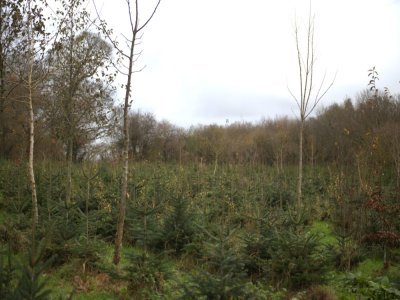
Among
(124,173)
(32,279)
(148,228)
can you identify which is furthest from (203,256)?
(32,279)

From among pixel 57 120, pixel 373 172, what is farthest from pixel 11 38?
pixel 373 172

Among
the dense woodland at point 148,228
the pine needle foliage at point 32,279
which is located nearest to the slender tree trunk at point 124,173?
the dense woodland at point 148,228

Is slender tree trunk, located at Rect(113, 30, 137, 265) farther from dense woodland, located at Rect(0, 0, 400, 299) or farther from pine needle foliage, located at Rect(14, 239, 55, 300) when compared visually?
pine needle foliage, located at Rect(14, 239, 55, 300)

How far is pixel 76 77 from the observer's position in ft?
40.3

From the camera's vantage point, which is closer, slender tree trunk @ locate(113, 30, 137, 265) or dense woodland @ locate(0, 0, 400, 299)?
dense woodland @ locate(0, 0, 400, 299)

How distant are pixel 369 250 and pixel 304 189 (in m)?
8.62

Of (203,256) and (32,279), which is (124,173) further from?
(32,279)

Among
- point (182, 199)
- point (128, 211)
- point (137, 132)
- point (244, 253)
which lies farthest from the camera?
point (137, 132)

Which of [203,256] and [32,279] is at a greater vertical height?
[32,279]

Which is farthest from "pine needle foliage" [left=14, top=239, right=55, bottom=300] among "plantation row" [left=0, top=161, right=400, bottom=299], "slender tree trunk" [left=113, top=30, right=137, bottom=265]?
"slender tree trunk" [left=113, top=30, right=137, bottom=265]

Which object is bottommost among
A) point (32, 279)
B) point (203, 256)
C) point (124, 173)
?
point (203, 256)

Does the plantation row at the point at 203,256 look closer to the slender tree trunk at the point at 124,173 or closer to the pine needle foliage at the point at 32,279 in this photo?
the pine needle foliage at the point at 32,279

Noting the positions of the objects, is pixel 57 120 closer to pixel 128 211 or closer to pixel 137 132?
pixel 128 211

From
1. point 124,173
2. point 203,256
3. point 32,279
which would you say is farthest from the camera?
point 203,256
